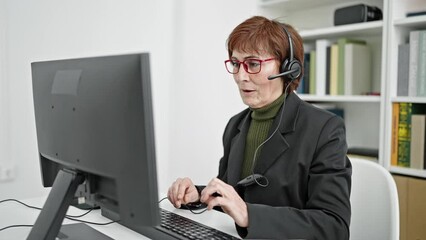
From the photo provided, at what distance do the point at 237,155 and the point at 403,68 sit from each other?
1.11 meters

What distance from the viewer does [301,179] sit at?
1272 mm

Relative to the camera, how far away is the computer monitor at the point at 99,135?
750 mm

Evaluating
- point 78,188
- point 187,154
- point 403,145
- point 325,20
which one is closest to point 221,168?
point 78,188

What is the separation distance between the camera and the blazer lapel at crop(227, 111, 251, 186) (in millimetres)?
1463

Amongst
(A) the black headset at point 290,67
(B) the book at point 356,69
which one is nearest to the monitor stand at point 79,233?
(A) the black headset at point 290,67

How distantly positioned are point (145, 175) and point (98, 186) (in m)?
0.21

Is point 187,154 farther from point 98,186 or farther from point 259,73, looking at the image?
point 98,186

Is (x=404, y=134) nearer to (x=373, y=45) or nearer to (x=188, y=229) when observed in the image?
(x=373, y=45)

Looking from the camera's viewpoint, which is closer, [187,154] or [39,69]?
[39,69]

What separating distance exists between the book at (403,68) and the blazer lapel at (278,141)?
963 mm

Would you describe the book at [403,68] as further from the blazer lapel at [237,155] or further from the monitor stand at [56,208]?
the monitor stand at [56,208]

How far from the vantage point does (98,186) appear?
0.91 meters

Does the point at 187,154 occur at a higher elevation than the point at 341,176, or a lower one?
lower

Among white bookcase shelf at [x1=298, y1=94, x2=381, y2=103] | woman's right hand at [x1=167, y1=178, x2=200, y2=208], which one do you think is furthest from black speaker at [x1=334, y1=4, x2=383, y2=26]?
woman's right hand at [x1=167, y1=178, x2=200, y2=208]
